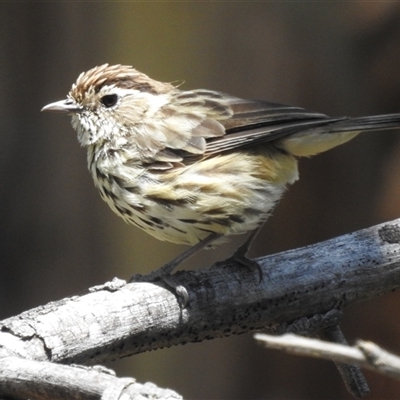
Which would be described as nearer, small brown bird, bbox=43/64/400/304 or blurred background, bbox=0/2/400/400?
small brown bird, bbox=43/64/400/304

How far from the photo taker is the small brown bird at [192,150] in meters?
4.54

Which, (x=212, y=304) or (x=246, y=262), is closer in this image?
(x=212, y=304)

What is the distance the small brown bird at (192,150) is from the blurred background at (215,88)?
2487mm

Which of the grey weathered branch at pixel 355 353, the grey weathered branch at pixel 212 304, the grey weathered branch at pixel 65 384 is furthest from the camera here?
the grey weathered branch at pixel 212 304

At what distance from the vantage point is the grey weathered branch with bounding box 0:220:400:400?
3557 millimetres

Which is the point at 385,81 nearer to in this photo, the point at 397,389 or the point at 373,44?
the point at 373,44

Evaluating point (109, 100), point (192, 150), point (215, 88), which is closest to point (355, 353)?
point (192, 150)

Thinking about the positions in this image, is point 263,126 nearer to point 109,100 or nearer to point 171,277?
point 109,100

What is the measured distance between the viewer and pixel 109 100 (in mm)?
5020

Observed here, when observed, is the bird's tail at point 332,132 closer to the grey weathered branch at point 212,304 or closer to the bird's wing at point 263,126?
the bird's wing at point 263,126

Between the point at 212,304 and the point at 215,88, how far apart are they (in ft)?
12.6

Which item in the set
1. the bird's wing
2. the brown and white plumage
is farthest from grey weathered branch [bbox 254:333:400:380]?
the bird's wing

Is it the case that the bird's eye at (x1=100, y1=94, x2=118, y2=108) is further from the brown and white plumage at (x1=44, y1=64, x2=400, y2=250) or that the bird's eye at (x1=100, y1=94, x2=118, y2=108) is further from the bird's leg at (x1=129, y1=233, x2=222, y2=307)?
the bird's leg at (x1=129, y1=233, x2=222, y2=307)

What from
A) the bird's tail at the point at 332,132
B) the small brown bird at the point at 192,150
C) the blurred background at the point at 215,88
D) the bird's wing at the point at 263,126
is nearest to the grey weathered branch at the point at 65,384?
the small brown bird at the point at 192,150
